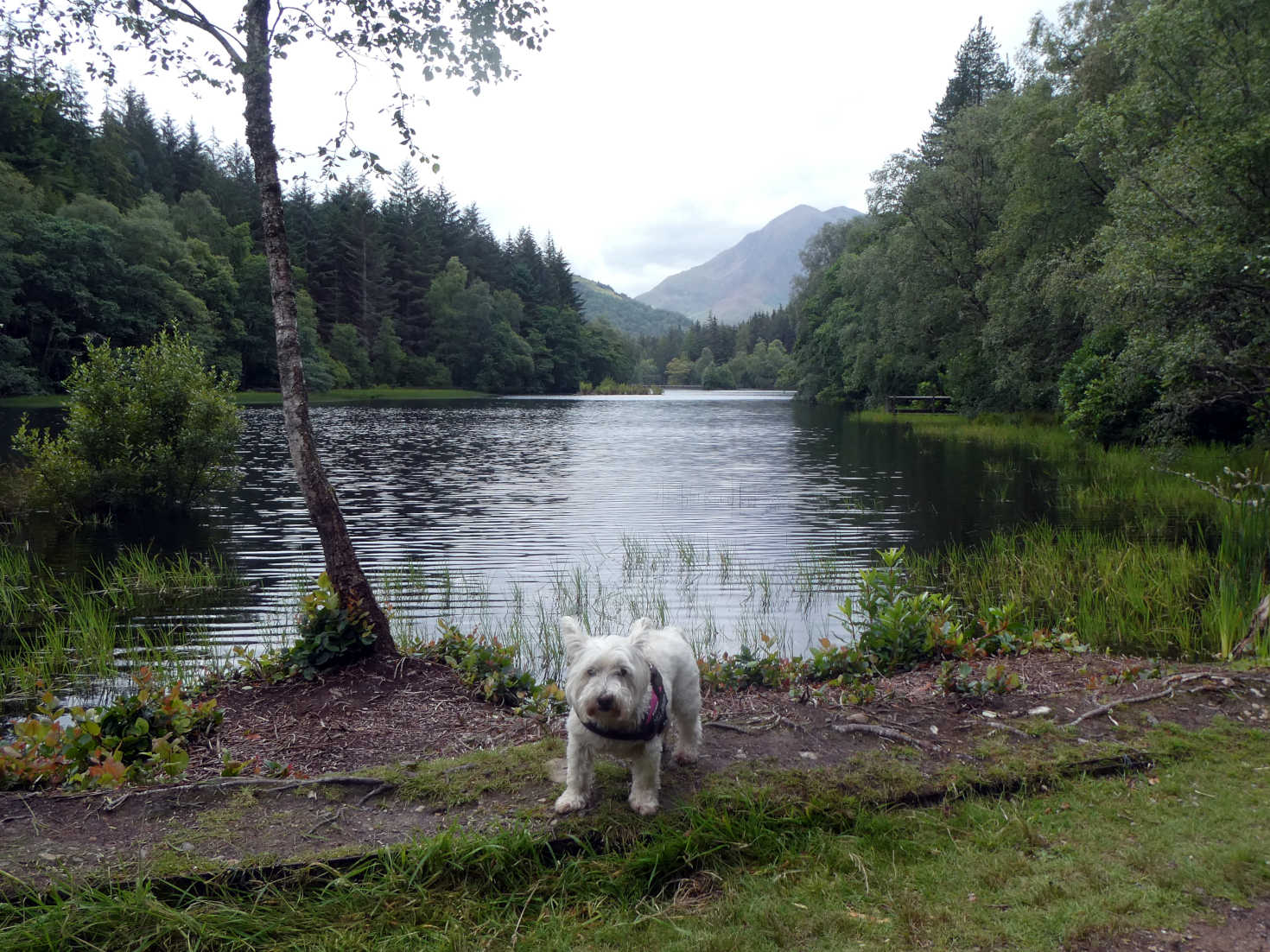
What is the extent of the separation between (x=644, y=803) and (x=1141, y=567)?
9996mm

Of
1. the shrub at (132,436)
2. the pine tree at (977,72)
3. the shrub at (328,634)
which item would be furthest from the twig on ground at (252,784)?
the pine tree at (977,72)

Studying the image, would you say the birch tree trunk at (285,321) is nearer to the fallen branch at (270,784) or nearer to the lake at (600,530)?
the lake at (600,530)

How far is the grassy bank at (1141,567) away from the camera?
9.19m

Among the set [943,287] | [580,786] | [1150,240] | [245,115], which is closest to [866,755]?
[580,786]

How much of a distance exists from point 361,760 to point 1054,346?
111 feet

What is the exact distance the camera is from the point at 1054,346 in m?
32.2

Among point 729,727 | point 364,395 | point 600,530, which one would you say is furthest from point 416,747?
point 364,395

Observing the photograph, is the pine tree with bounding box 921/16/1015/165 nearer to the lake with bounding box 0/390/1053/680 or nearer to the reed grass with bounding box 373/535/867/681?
the lake with bounding box 0/390/1053/680

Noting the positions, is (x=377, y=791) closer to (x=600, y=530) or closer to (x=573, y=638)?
(x=573, y=638)

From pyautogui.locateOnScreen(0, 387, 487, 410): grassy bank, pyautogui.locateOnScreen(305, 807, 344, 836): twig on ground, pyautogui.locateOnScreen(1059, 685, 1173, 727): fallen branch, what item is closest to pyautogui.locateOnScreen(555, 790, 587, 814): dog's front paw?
pyautogui.locateOnScreen(305, 807, 344, 836): twig on ground

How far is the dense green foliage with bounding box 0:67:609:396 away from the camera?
5912 centimetres

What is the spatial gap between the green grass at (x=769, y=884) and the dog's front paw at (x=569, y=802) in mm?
118

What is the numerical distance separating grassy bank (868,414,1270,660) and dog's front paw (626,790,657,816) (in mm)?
6649

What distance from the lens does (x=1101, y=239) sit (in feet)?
66.1
